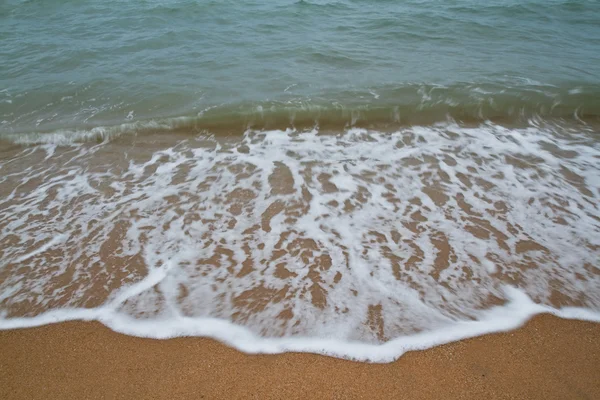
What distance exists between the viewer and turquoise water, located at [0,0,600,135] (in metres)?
5.78

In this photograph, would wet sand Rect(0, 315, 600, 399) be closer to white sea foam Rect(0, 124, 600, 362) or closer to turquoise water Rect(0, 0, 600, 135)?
white sea foam Rect(0, 124, 600, 362)

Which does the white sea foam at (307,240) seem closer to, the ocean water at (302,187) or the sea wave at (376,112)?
the ocean water at (302,187)

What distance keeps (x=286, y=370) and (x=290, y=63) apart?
6.22 metres

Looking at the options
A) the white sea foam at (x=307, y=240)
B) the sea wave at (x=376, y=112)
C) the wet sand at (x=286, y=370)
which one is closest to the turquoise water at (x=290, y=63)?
the sea wave at (x=376, y=112)

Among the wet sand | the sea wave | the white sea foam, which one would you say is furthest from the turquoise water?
the wet sand

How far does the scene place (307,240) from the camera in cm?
329

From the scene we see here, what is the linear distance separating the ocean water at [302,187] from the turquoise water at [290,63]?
0.17 feet

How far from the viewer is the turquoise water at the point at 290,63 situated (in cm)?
578

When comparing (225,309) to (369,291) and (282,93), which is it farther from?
(282,93)

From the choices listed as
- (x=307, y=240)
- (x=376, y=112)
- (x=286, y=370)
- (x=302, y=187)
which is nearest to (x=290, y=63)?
(x=376, y=112)

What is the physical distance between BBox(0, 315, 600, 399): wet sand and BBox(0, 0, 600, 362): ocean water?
0.12 metres

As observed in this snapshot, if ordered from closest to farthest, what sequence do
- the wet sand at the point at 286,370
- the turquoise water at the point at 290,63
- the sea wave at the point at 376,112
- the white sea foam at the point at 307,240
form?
the wet sand at the point at 286,370 → the white sea foam at the point at 307,240 → the sea wave at the point at 376,112 → the turquoise water at the point at 290,63

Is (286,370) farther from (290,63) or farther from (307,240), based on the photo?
(290,63)

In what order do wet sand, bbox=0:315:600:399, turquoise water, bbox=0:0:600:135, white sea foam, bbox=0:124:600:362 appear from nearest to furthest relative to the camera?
1. wet sand, bbox=0:315:600:399
2. white sea foam, bbox=0:124:600:362
3. turquoise water, bbox=0:0:600:135
